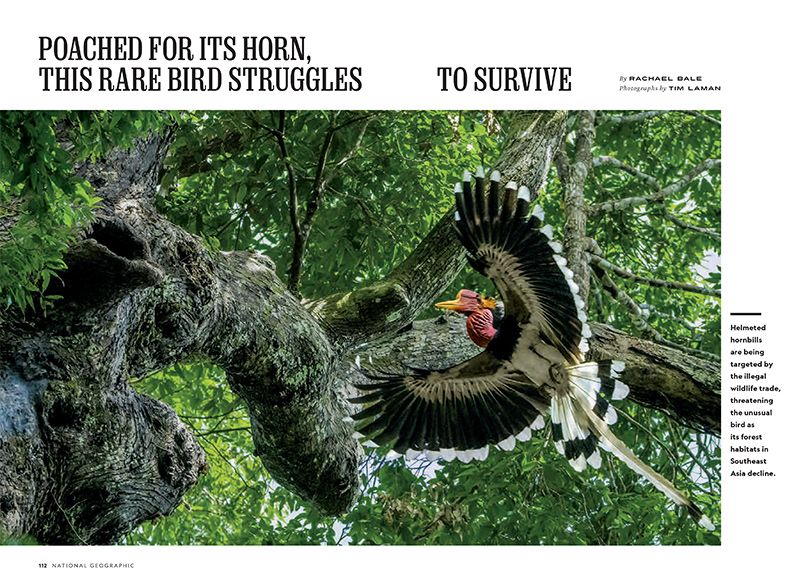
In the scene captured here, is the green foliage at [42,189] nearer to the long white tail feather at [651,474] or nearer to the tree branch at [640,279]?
the long white tail feather at [651,474]

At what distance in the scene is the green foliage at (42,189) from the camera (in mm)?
2646

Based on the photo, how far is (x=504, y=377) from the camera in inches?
160

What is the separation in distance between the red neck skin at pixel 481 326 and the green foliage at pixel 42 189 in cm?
173

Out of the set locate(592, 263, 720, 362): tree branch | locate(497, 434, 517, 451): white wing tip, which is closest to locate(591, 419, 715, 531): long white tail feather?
locate(497, 434, 517, 451): white wing tip

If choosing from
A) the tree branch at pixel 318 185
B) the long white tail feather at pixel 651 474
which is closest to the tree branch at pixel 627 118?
the tree branch at pixel 318 185

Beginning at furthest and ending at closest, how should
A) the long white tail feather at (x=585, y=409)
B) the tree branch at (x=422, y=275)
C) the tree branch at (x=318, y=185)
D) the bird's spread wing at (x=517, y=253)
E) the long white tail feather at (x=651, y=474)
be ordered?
the long white tail feather at (x=651, y=474), the tree branch at (x=318, y=185), the long white tail feather at (x=585, y=409), the tree branch at (x=422, y=275), the bird's spread wing at (x=517, y=253)

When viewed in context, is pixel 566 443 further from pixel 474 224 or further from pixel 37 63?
pixel 37 63

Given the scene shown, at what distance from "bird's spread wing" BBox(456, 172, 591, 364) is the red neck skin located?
0.92 feet

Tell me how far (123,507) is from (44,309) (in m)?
0.67

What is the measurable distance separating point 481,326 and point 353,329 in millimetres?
544

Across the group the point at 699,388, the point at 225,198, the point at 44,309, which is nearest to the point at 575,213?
the point at 699,388

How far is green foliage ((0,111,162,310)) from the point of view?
8.68 feet

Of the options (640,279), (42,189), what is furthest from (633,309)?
(42,189)

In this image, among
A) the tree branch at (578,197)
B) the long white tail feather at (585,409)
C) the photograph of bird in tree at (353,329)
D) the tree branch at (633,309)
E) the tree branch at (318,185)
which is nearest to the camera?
the photograph of bird in tree at (353,329)
